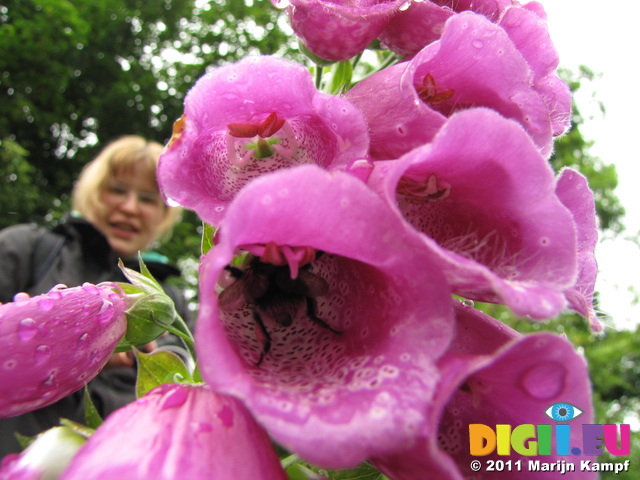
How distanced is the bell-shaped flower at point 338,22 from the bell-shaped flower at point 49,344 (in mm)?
292

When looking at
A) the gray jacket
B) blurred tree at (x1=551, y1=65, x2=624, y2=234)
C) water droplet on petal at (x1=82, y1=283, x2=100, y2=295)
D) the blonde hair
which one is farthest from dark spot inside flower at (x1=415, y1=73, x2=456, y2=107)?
blurred tree at (x1=551, y1=65, x2=624, y2=234)

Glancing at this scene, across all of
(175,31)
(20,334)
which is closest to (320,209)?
(20,334)

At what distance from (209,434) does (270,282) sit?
0.13 metres

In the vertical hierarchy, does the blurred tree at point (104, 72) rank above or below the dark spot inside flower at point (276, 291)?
below

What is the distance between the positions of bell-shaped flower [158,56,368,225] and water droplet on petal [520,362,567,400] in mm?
176

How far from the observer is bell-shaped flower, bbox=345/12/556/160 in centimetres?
35

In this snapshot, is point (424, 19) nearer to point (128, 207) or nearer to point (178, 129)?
point (178, 129)

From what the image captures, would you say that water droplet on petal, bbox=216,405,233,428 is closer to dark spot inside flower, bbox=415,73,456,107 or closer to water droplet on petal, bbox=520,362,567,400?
water droplet on petal, bbox=520,362,567,400

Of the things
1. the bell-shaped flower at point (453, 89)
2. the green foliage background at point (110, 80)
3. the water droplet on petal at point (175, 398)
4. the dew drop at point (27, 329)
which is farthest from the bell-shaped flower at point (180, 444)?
the green foliage background at point (110, 80)

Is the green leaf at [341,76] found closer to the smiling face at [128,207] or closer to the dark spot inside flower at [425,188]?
the dark spot inside flower at [425,188]

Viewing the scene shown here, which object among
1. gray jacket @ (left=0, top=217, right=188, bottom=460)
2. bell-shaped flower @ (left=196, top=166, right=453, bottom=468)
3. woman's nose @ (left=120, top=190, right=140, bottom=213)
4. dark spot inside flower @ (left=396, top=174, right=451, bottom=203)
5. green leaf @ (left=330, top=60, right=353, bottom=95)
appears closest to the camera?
bell-shaped flower @ (left=196, top=166, right=453, bottom=468)

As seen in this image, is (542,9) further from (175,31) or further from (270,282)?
(175,31)

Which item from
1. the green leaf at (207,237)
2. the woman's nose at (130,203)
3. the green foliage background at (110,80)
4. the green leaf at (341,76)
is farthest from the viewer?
the green foliage background at (110,80)

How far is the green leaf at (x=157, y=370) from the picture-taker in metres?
0.48
